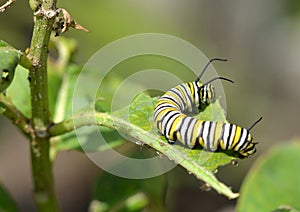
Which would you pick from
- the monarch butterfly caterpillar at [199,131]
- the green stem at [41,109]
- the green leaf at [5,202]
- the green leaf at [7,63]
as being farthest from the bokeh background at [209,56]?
the green leaf at [7,63]

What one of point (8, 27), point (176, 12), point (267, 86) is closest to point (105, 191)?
point (8, 27)

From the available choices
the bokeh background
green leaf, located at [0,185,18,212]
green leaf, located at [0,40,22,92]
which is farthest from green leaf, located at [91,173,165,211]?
the bokeh background

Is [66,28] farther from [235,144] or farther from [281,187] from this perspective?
[281,187]

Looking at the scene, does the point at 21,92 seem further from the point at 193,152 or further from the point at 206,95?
the point at 193,152

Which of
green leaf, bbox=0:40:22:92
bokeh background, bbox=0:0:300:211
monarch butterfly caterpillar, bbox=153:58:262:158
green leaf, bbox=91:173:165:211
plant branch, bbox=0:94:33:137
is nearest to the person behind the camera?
green leaf, bbox=0:40:22:92

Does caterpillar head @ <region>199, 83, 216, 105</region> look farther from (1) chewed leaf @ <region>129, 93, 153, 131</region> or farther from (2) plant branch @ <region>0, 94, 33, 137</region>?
(2) plant branch @ <region>0, 94, 33, 137</region>

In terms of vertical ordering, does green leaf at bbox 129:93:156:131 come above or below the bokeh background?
above
